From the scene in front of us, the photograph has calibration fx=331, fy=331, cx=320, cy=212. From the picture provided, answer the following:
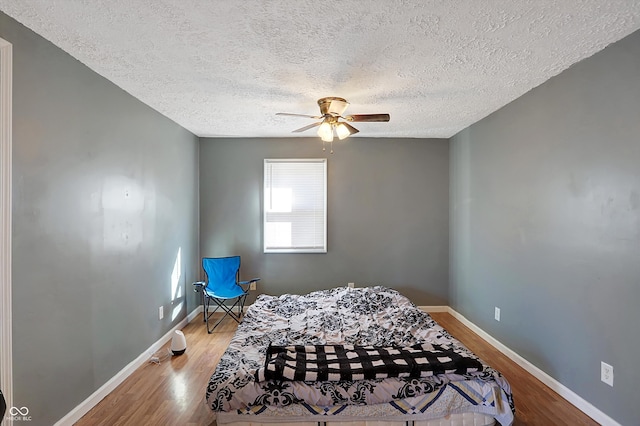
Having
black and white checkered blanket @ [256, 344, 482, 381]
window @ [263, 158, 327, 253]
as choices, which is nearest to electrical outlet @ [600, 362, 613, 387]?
black and white checkered blanket @ [256, 344, 482, 381]

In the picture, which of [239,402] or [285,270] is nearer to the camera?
[239,402]

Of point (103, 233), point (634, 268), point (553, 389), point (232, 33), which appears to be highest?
point (232, 33)

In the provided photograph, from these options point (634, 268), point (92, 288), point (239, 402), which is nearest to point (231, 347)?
point (239, 402)

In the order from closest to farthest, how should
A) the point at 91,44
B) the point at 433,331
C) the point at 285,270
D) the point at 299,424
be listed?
the point at 299,424
the point at 91,44
the point at 433,331
the point at 285,270

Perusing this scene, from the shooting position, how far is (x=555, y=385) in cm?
259

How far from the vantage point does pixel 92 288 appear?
247 centimetres

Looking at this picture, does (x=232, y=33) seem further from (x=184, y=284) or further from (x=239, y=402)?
(x=184, y=284)

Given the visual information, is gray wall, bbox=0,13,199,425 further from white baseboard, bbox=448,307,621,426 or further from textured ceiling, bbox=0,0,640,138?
white baseboard, bbox=448,307,621,426

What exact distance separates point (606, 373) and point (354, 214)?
121 inches

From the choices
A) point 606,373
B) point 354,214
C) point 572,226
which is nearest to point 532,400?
point 606,373

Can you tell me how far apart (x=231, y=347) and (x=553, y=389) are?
2.54m

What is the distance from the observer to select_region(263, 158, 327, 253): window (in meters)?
4.69

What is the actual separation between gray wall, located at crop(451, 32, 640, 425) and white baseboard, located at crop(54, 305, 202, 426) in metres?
3.52

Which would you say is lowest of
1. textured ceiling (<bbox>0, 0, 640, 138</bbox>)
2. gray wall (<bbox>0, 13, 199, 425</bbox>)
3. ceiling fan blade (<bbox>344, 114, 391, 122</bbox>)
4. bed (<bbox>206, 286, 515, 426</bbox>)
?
bed (<bbox>206, 286, 515, 426</bbox>)
